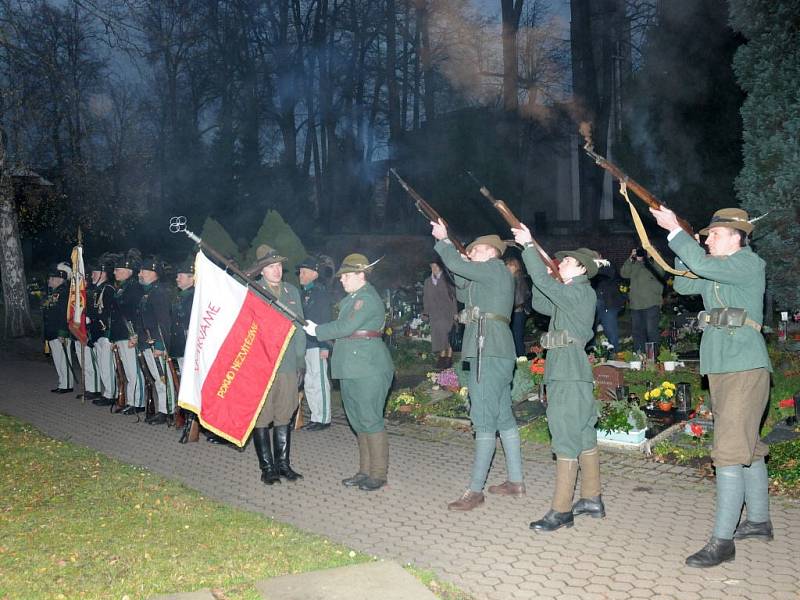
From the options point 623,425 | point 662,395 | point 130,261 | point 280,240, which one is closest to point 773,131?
point 662,395

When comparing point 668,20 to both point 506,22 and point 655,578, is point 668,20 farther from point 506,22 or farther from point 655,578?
point 655,578

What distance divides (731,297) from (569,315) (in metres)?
1.16

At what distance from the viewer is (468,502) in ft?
22.7

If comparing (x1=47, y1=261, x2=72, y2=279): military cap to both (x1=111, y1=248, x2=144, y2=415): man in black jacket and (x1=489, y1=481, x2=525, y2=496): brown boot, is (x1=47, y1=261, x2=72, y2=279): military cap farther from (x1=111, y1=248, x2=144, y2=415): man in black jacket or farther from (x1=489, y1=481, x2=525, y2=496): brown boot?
(x1=489, y1=481, x2=525, y2=496): brown boot

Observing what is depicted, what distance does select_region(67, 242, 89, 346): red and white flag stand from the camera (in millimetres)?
12594

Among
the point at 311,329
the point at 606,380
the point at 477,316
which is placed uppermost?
the point at 477,316

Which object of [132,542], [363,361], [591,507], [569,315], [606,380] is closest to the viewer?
[132,542]

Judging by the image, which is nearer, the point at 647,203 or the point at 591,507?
the point at 647,203

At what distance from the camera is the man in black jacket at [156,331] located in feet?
35.6

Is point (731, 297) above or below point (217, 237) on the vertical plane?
below

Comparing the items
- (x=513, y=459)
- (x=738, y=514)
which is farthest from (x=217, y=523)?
(x=738, y=514)

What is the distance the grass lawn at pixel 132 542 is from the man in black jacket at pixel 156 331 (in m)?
2.69

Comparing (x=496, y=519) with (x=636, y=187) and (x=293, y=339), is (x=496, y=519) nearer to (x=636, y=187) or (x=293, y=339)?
(x=293, y=339)

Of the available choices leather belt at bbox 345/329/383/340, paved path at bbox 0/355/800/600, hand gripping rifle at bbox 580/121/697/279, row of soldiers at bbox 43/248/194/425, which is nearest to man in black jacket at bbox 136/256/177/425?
row of soldiers at bbox 43/248/194/425
